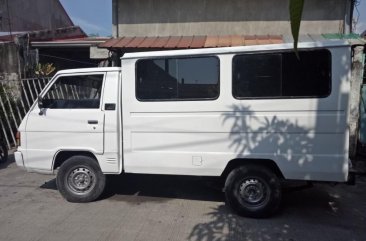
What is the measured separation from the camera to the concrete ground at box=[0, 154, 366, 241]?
464 centimetres

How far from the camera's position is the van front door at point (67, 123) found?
5590 mm

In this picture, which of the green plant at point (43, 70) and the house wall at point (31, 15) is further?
the house wall at point (31, 15)

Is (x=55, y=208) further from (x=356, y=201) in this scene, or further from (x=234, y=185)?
(x=356, y=201)

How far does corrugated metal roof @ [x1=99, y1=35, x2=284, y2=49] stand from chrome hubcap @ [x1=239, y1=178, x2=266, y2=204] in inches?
161

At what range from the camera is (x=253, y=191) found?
5.16 meters

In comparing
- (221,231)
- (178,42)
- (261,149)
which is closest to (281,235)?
(221,231)

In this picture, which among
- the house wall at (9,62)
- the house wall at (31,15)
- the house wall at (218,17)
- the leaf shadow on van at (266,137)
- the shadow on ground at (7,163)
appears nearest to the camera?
the leaf shadow on van at (266,137)

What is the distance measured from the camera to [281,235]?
4613 millimetres

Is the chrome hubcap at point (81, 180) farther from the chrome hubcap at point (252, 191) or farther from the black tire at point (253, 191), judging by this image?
the chrome hubcap at point (252, 191)

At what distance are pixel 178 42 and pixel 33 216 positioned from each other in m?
5.35

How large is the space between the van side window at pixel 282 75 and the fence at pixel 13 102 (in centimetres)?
688

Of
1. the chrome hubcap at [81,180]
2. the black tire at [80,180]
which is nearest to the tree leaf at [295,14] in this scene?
the black tire at [80,180]

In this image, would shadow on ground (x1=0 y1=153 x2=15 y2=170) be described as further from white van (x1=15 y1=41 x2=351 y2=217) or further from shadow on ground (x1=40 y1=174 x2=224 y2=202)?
white van (x1=15 y1=41 x2=351 y2=217)

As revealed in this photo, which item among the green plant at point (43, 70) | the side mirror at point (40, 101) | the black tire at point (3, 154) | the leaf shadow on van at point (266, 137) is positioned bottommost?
the black tire at point (3, 154)
